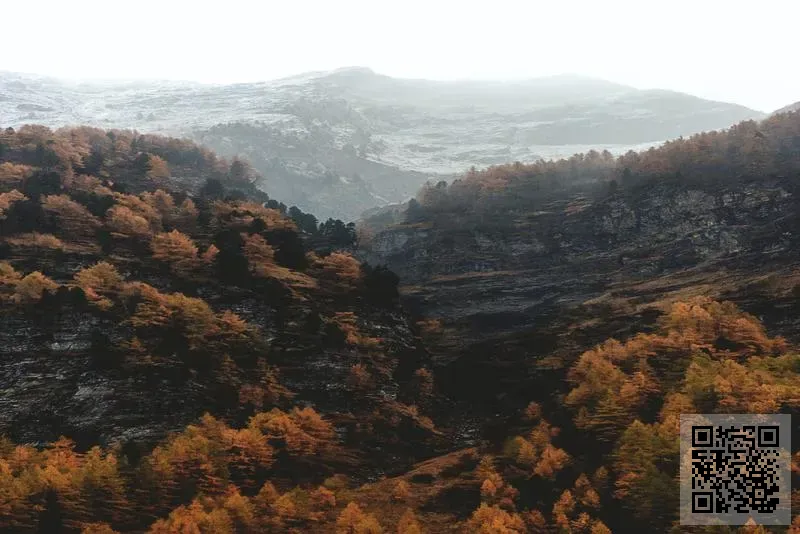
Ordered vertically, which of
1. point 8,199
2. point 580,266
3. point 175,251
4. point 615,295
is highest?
point 8,199

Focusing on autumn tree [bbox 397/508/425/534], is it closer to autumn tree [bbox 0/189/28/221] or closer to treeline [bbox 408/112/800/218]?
autumn tree [bbox 0/189/28/221]

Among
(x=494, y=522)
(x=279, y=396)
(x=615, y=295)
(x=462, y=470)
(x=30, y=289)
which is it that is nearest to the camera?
(x=494, y=522)

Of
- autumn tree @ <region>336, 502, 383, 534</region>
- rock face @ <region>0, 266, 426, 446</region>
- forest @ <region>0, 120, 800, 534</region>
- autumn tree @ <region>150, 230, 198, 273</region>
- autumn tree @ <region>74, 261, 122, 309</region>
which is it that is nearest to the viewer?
autumn tree @ <region>336, 502, 383, 534</region>

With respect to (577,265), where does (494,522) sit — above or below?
below

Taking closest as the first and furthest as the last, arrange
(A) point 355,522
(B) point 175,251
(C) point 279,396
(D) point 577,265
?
(A) point 355,522
(C) point 279,396
(B) point 175,251
(D) point 577,265

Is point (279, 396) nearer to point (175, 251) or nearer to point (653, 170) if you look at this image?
point (175, 251)

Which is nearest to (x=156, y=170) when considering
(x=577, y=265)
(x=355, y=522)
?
(x=577, y=265)

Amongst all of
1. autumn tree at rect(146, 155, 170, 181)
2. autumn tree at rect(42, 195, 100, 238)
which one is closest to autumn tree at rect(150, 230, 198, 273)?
autumn tree at rect(42, 195, 100, 238)
